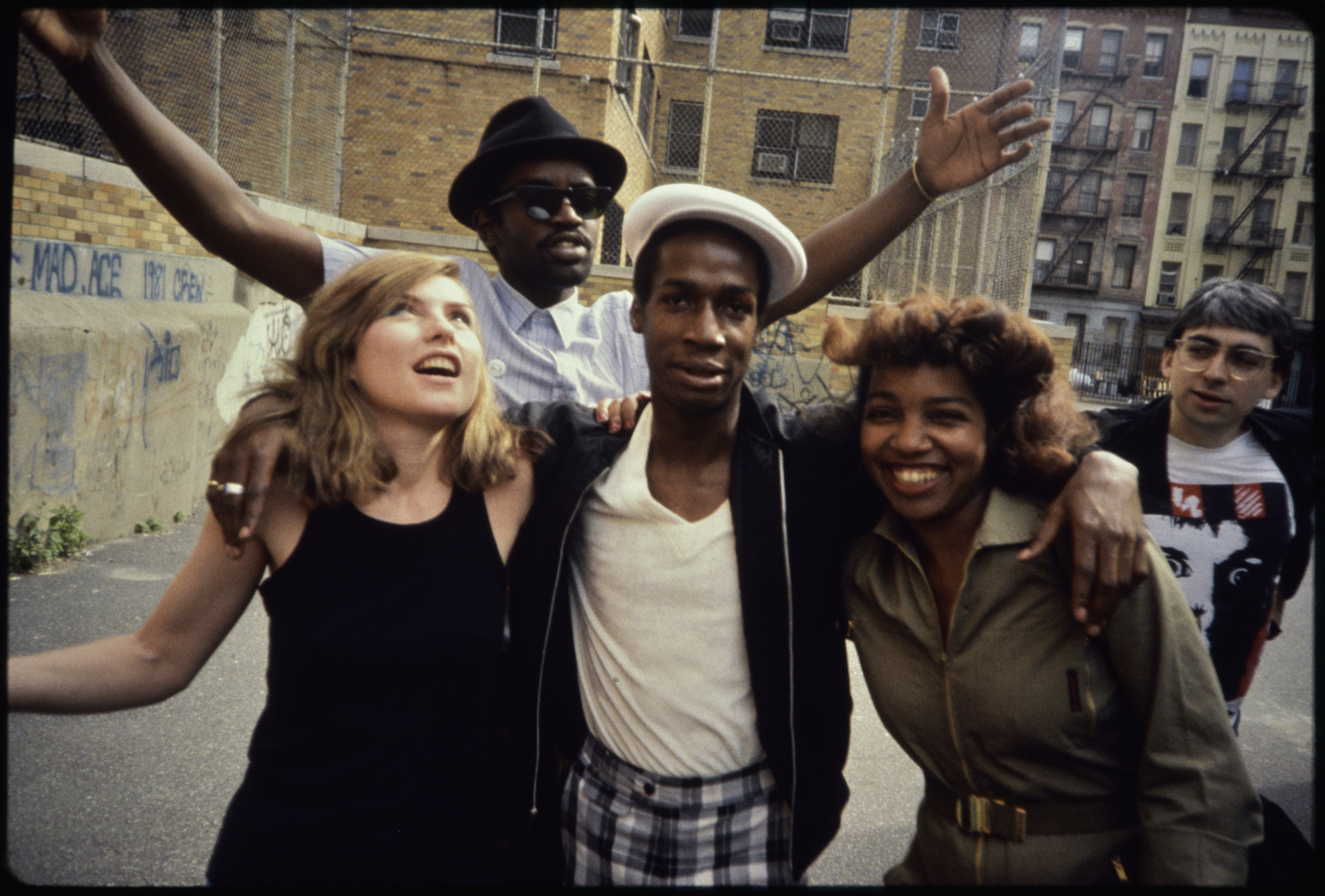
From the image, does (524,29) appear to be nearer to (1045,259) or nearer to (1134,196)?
(1045,259)

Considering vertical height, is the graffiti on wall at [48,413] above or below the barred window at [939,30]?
below

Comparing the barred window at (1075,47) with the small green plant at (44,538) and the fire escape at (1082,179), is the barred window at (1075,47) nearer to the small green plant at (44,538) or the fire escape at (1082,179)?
the fire escape at (1082,179)

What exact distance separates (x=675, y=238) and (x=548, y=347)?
985 millimetres

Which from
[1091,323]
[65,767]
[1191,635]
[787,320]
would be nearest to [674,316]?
[1191,635]

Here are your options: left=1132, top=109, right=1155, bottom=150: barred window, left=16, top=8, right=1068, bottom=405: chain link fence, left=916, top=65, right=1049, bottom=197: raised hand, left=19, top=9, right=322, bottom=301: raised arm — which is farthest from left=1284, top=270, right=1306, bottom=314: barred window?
left=19, top=9, right=322, bottom=301: raised arm

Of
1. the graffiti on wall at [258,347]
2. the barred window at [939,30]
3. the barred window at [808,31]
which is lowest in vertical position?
the graffiti on wall at [258,347]

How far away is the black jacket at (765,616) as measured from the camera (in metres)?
1.90

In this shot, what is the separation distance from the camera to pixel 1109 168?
38.9m

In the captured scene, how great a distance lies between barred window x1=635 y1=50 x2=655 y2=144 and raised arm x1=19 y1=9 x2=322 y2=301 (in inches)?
632

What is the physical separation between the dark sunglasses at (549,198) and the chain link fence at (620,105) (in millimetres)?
2060

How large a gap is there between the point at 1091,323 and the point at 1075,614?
141 feet

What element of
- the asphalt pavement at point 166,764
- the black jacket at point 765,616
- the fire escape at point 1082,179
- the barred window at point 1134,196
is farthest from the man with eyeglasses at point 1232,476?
the barred window at point 1134,196

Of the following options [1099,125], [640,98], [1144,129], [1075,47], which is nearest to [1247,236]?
[1144,129]

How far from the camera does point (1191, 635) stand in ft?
5.52
